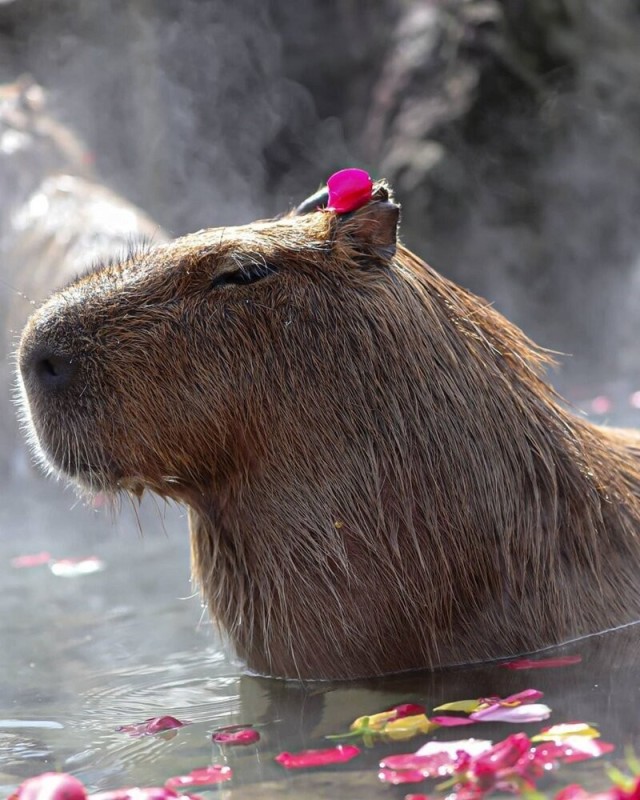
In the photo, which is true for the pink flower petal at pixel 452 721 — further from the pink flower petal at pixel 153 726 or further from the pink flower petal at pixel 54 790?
the pink flower petal at pixel 54 790

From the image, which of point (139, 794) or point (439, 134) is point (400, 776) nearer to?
point (139, 794)

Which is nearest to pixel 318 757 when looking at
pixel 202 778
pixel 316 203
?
pixel 202 778

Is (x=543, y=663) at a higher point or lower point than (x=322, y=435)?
lower

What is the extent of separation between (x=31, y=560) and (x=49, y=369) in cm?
194

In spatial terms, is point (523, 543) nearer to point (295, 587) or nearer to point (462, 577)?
point (462, 577)

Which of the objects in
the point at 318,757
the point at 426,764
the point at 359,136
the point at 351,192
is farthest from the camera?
the point at 359,136

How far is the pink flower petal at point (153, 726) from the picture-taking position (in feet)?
8.48

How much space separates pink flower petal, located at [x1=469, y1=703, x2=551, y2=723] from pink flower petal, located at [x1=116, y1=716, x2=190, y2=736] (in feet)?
2.02

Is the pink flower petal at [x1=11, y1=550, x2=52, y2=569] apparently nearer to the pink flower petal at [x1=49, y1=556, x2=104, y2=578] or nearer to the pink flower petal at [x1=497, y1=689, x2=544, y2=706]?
the pink flower petal at [x1=49, y1=556, x2=104, y2=578]

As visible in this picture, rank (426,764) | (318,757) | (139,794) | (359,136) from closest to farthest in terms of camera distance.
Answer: (139,794)
(426,764)
(318,757)
(359,136)

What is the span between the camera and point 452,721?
2.38 m

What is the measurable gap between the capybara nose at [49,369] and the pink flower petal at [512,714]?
1.09 metres

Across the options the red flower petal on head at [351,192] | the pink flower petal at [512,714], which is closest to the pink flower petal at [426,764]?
the pink flower petal at [512,714]

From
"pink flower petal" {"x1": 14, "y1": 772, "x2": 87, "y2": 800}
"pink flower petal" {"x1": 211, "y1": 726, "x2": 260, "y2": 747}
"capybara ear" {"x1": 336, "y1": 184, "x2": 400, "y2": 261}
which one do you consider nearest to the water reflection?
"pink flower petal" {"x1": 211, "y1": 726, "x2": 260, "y2": 747}
